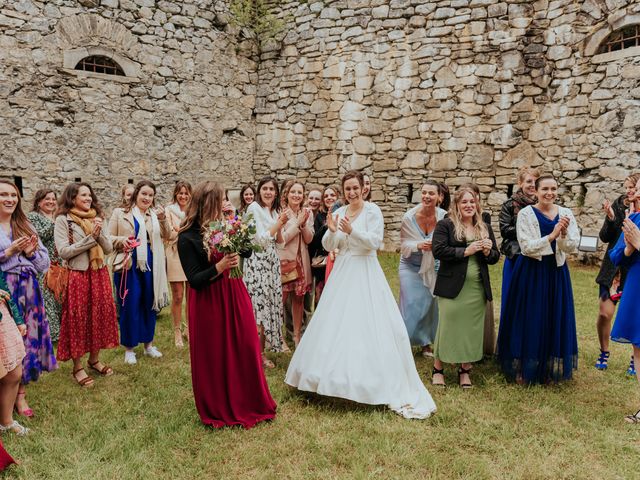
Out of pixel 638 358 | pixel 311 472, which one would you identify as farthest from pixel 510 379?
pixel 311 472

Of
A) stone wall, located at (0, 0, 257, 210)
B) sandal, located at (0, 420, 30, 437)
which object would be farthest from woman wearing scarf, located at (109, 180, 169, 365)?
stone wall, located at (0, 0, 257, 210)

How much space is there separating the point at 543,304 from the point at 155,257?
402 cm

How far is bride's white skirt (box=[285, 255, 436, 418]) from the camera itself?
12.5 ft

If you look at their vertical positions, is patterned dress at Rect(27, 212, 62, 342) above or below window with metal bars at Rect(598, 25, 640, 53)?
below

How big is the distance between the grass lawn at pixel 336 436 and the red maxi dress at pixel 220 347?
7.0 inches

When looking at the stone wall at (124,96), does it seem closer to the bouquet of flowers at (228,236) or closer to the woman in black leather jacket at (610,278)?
the bouquet of flowers at (228,236)

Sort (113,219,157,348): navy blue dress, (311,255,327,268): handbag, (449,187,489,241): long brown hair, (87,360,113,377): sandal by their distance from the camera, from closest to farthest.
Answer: (449,187,489,241): long brown hair < (87,360,113,377): sandal < (113,219,157,348): navy blue dress < (311,255,327,268): handbag

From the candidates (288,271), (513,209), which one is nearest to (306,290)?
(288,271)

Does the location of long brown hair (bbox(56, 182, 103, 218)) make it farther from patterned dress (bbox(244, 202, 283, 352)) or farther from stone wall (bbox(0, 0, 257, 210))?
stone wall (bbox(0, 0, 257, 210))

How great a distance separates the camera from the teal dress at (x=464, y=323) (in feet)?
14.7

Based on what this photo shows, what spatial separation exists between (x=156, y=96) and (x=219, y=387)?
8870 millimetres

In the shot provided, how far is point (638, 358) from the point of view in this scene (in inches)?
149

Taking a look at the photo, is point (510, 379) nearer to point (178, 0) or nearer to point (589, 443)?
point (589, 443)

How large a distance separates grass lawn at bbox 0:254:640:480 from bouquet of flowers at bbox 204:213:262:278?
130 centimetres
